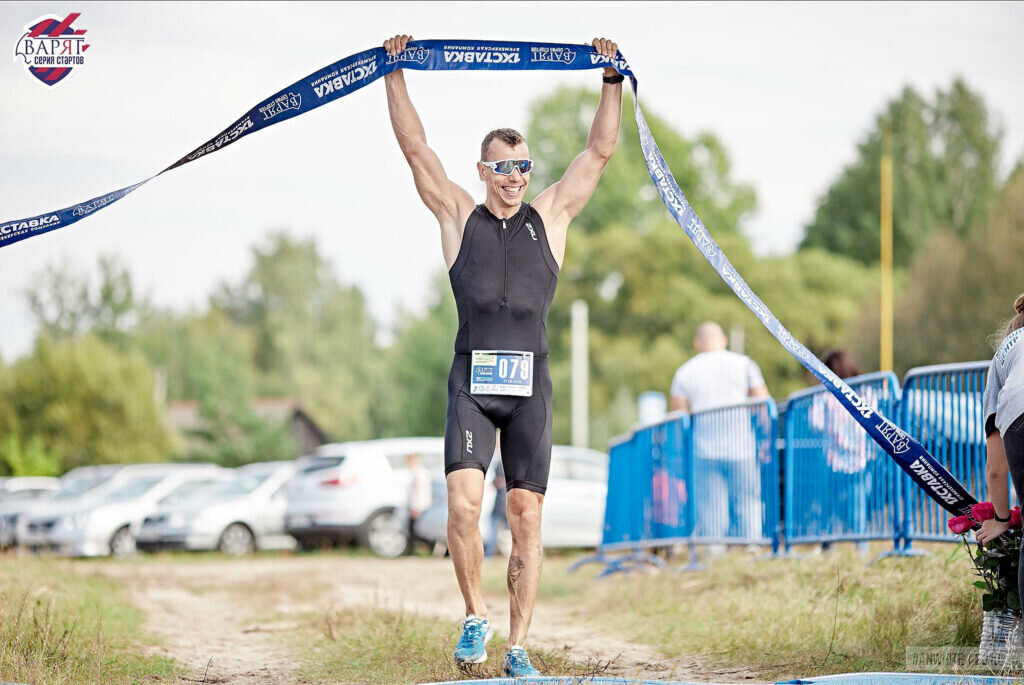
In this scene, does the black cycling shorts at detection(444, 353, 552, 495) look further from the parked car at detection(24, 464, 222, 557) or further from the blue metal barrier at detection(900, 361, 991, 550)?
the parked car at detection(24, 464, 222, 557)

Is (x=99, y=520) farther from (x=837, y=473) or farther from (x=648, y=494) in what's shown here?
(x=837, y=473)

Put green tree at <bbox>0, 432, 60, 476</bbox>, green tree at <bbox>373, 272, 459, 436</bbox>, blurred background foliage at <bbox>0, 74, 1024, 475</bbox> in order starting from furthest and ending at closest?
green tree at <bbox>373, 272, 459, 436</bbox>
blurred background foliage at <bbox>0, 74, 1024, 475</bbox>
green tree at <bbox>0, 432, 60, 476</bbox>

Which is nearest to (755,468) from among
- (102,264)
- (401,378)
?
(401,378)

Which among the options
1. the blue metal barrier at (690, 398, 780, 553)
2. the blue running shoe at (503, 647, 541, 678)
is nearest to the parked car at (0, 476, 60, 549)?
the blue metal barrier at (690, 398, 780, 553)

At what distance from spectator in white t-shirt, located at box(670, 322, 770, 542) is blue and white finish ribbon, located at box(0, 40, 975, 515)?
508cm

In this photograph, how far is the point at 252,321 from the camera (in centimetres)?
8694

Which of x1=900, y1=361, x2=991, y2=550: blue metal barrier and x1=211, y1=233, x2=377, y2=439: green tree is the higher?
x1=211, y1=233, x2=377, y2=439: green tree

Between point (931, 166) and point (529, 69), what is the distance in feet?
193

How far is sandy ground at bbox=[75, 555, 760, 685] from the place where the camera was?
696cm

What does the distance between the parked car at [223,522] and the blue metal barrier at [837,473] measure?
13.5 m

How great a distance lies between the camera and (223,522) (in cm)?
2328

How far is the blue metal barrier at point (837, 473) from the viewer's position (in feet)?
31.1

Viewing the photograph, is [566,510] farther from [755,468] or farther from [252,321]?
[252,321]

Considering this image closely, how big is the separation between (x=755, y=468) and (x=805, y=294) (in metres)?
47.3
